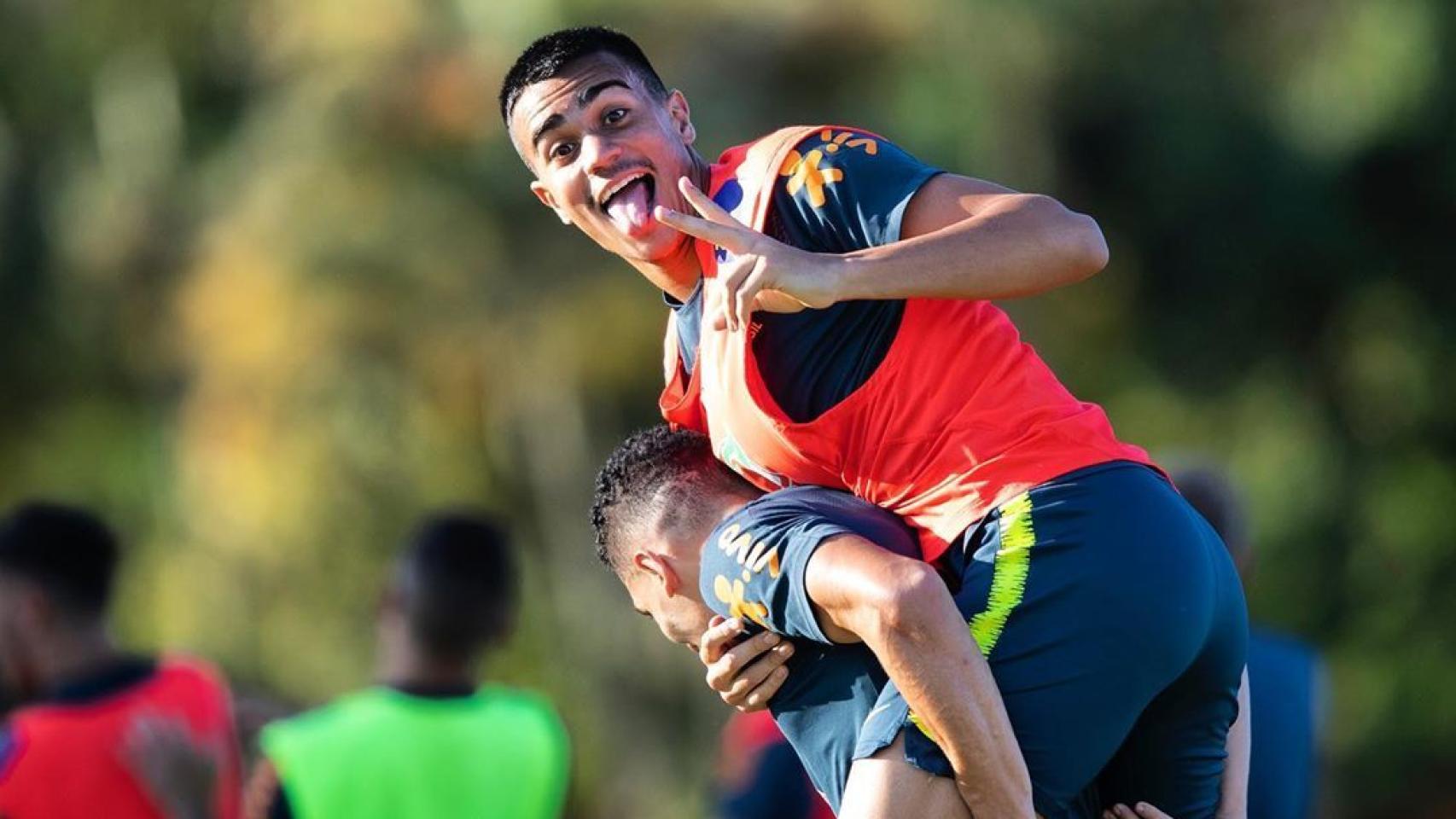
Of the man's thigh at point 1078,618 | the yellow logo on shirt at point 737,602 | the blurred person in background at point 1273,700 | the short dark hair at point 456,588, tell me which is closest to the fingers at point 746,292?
the yellow logo on shirt at point 737,602

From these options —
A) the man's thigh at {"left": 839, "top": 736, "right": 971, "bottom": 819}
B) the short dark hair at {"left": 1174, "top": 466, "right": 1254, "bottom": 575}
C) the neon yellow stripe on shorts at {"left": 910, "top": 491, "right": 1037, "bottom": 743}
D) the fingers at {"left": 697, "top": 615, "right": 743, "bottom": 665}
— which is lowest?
the short dark hair at {"left": 1174, "top": 466, "right": 1254, "bottom": 575}

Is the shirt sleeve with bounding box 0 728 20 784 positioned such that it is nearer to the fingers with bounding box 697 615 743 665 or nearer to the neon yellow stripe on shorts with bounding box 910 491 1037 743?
the fingers with bounding box 697 615 743 665

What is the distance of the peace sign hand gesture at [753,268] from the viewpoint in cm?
337

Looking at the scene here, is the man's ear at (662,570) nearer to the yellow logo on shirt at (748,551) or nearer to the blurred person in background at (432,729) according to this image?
the yellow logo on shirt at (748,551)

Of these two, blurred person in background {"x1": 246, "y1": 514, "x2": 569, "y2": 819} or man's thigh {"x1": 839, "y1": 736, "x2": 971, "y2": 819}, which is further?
blurred person in background {"x1": 246, "y1": 514, "x2": 569, "y2": 819}

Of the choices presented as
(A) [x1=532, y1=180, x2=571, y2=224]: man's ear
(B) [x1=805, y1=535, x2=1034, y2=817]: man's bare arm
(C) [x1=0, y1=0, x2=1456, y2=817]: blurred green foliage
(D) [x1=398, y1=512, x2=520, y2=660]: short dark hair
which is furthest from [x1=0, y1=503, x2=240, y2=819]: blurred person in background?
(C) [x1=0, y1=0, x2=1456, y2=817]: blurred green foliage

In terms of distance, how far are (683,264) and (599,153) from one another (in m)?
0.26

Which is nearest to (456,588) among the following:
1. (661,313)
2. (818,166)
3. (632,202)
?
(632,202)

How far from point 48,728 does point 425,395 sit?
9.47 meters

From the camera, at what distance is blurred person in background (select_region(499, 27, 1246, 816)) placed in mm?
3410

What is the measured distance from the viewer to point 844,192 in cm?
358

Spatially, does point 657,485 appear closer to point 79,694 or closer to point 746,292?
point 746,292

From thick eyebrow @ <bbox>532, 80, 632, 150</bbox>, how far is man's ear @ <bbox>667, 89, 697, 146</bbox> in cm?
13

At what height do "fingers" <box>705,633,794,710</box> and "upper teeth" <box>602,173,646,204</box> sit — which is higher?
"upper teeth" <box>602,173,646,204</box>
